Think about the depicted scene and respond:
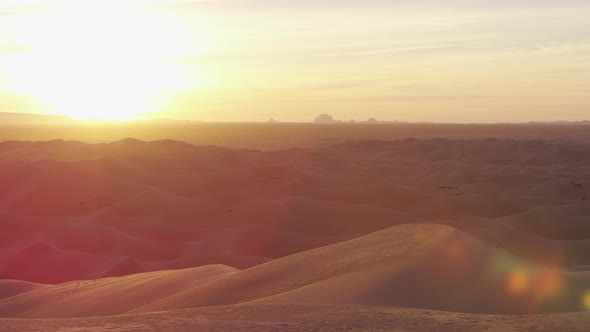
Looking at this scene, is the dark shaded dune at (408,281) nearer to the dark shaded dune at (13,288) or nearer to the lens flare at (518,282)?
the lens flare at (518,282)

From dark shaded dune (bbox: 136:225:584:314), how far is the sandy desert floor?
0.02 metres

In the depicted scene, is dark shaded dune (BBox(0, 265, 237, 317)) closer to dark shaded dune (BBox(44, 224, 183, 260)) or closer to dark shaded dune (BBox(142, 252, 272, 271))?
dark shaded dune (BBox(142, 252, 272, 271))

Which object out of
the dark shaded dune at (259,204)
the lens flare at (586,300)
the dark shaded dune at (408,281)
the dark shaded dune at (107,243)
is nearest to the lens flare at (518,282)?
the dark shaded dune at (408,281)

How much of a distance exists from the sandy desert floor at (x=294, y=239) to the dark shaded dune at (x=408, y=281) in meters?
0.02

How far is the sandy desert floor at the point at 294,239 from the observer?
3506 millimetres


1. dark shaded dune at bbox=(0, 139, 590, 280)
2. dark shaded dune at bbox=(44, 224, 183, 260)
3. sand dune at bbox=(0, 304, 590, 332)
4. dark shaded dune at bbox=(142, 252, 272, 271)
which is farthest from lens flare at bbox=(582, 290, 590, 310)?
dark shaded dune at bbox=(44, 224, 183, 260)

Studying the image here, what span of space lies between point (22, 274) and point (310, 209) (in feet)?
14.2

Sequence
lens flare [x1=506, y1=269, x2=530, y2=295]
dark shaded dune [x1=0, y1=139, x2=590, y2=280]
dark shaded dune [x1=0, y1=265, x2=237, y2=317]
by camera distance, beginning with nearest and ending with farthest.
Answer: lens flare [x1=506, y1=269, x2=530, y2=295] < dark shaded dune [x1=0, y1=265, x2=237, y2=317] < dark shaded dune [x1=0, y1=139, x2=590, y2=280]

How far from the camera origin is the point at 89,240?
29.1 feet

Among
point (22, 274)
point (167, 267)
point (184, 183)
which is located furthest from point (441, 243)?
point (184, 183)

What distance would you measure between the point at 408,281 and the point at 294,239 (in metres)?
5.03

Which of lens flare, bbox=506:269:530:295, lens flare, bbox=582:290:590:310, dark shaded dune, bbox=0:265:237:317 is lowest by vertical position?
lens flare, bbox=582:290:590:310

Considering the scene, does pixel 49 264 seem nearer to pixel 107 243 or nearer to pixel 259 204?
pixel 107 243

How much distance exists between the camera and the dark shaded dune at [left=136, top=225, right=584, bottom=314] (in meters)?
3.80
